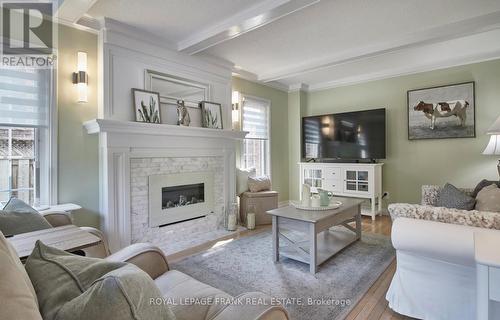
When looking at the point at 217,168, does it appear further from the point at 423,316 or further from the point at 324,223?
the point at 423,316

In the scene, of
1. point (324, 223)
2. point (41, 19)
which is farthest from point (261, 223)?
point (41, 19)

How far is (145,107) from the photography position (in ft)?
10.5

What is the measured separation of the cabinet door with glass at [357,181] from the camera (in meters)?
4.49

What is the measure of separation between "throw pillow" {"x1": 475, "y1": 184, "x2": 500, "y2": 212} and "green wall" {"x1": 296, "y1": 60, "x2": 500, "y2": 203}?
212 cm

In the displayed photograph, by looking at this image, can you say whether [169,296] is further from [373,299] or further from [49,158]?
[49,158]

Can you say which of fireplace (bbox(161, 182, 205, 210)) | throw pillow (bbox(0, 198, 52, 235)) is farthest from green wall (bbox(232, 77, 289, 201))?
throw pillow (bbox(0, 198, 52, 235))

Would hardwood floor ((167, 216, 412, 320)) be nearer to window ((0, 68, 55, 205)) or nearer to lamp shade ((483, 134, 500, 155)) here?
window ((0, 68, 55, 205))

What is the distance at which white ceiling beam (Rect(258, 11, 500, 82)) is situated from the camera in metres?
2.80

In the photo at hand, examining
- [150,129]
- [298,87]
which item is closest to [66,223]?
[150,129]

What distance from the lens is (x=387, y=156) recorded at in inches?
187

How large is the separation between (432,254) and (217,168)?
9.60ft

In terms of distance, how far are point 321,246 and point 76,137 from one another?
2.97 m

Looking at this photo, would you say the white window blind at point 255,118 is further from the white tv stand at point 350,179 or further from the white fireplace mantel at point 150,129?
the white tv stand at point 350,179

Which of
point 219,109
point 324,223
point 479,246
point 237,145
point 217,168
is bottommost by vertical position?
point 324,223
